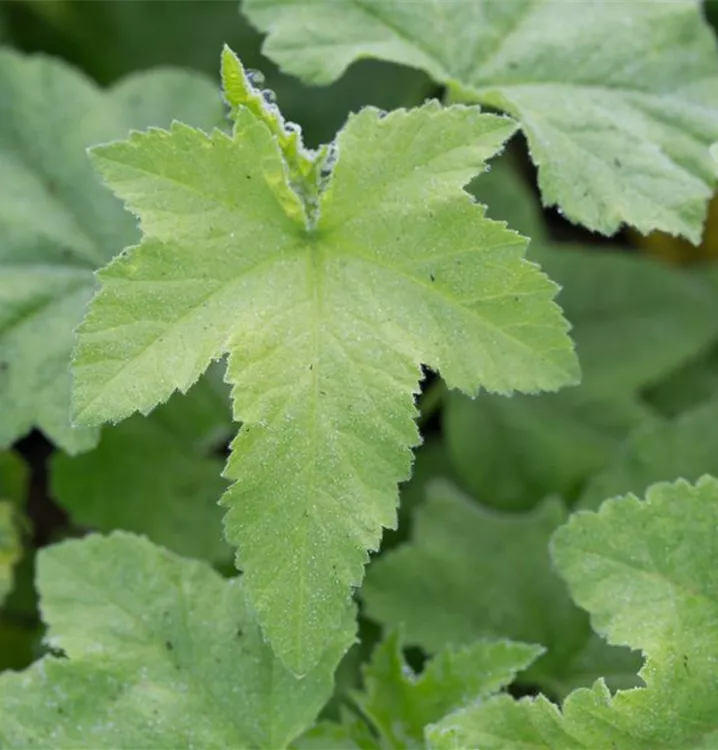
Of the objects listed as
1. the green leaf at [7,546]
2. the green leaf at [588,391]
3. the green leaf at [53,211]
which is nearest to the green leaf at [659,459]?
the green leaf at [588,391]

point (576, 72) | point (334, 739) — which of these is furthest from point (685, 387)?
point (334, 739)

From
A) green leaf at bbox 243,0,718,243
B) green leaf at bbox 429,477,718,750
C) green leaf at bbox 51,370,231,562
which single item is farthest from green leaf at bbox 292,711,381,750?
green leaf at bbox 243,0,718,243

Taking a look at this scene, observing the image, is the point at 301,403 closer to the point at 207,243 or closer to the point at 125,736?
the point at 207,243

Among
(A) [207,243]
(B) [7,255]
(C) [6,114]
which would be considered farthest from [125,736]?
(C) [6,114]

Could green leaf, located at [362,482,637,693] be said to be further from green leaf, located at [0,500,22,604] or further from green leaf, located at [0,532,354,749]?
green leaf, located at [0,500,22,604]

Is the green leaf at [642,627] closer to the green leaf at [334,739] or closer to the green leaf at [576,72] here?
the green leaf at [334,739]

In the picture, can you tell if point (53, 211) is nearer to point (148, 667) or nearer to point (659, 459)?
point (148, 667)
